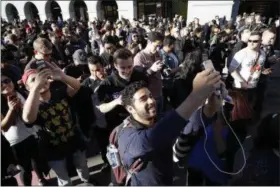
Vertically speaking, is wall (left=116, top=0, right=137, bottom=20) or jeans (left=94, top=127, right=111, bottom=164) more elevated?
wall (left=116, top=0, right=137, bottom=20)

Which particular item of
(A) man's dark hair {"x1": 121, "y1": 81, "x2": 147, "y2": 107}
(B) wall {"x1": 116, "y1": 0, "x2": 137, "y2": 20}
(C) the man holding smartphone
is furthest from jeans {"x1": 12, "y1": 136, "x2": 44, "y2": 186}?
(B) wall {"x1": 116, "y1": 0, "x2": 137, "y2": 20}

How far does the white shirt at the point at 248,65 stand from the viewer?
13.0ft

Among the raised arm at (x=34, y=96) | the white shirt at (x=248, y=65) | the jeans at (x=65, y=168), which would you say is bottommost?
the jeans at (x=65, y=168)

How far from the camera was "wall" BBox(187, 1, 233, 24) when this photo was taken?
18491 mm

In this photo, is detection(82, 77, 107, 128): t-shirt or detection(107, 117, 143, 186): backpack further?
detection(82, 77, 107, 128): t-shirt

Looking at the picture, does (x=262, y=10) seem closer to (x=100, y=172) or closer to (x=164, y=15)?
(x=164, y=15)

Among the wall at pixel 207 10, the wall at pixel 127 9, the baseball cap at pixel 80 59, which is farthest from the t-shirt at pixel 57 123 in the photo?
→ the wall at pixel 127 9

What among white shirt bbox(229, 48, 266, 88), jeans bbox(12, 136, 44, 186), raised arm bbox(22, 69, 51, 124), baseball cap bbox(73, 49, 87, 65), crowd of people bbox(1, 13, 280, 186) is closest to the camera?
crowd of people bbox(1, 13, 280, 186)

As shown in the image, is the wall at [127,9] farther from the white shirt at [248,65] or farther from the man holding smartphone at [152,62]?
the white shirt at [248,65]

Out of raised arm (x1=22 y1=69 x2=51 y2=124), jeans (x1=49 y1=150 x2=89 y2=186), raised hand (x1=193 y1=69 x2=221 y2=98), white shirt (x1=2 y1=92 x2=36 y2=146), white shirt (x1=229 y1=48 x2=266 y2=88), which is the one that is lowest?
jeans (x1=49 y1=150 x2=89 y2=186)

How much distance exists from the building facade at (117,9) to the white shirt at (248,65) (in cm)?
1109

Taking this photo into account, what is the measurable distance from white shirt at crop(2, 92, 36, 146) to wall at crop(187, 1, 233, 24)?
59.3 ft

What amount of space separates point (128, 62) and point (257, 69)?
226 centimetres

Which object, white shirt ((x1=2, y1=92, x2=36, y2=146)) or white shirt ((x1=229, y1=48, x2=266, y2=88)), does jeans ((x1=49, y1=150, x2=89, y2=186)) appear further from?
white shirt ((x1=229, y1=48, x2=266, y2=88))
